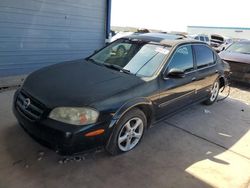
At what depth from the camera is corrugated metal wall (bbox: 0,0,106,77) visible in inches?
226

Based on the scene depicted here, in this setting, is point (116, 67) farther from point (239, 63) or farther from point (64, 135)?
point (239, 63)

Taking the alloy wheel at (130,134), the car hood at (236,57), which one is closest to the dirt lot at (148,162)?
the alloy wheel at (130,134)

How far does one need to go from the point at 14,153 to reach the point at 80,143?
1.03 meters

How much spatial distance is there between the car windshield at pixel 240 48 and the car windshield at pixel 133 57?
18.5 ft

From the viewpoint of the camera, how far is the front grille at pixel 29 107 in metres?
2.81

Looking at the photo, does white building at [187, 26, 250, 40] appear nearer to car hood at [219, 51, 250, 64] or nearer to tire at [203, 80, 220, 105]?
car hood at [219, 51, 250, 64]

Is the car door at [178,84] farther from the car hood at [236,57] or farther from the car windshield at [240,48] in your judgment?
the car windshield at [240,48]

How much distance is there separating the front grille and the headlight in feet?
0.62

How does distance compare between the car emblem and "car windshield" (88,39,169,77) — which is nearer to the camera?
the car emblem

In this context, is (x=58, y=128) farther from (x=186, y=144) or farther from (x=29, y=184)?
(x=186, y=144)

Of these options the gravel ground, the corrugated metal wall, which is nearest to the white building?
the gravel ground

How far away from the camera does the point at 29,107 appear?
2945 millimetres

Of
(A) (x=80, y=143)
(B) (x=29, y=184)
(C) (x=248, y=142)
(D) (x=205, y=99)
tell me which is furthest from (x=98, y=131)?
(D) (x=205, y=99)

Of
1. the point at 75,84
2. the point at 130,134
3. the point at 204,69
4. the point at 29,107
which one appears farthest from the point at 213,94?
the point at 29,107
